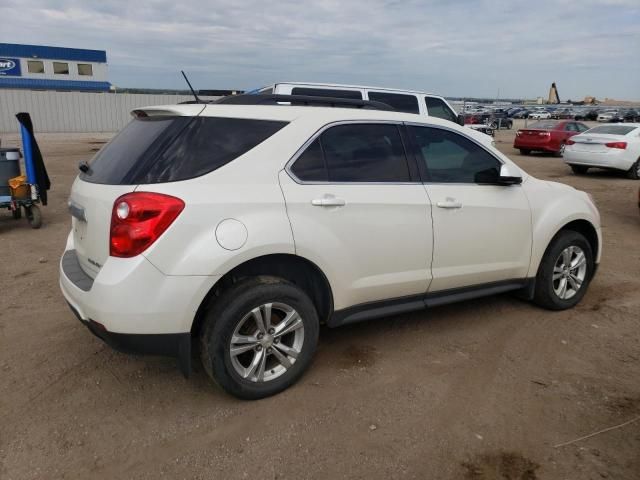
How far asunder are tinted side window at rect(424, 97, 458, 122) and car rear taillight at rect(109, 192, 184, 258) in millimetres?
8739

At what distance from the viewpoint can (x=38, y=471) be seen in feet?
8.57

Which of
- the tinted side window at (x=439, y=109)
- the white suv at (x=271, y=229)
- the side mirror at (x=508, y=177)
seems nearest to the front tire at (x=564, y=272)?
the white suv at (x=271, y=229)

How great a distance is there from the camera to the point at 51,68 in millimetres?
49281

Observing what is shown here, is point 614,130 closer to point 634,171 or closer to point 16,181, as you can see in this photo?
point 634,171

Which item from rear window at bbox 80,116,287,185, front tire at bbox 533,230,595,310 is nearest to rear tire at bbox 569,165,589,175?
front tire at bbox 533,230,595,310

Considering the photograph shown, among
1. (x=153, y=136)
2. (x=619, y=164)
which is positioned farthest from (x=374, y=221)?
(x=619, y=164)

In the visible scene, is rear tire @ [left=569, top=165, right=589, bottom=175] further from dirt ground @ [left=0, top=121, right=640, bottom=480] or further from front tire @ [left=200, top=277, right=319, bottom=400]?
front tire @ [left=200, top=277, right=319, bottom=400]

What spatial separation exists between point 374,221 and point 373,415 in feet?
3.95

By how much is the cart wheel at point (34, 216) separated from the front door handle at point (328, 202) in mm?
6192

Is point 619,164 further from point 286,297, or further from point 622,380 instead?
point 286,297

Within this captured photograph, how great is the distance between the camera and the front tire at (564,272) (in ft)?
15.0

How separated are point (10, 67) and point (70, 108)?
2503 centimetres

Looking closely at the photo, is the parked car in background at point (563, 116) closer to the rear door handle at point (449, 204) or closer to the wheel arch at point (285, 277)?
the rear door handle at point (449, 204)

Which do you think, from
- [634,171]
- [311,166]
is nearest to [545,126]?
[634,171]
